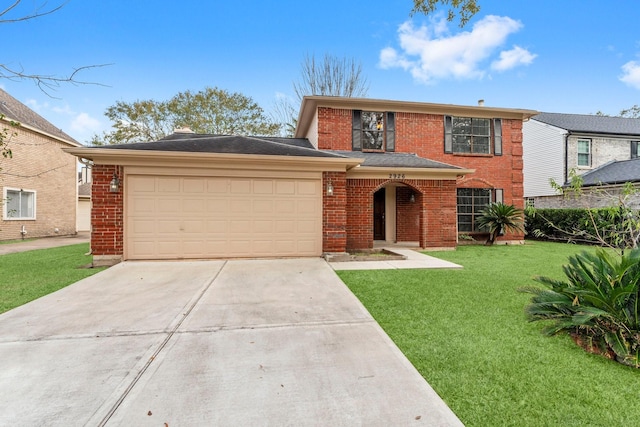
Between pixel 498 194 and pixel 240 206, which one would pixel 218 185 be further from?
pixel 498 194

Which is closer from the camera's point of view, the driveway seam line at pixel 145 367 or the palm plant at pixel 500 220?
the driveway seam line at pixel 145 367

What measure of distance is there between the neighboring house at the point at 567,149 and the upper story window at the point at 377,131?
→ 34.4 ft

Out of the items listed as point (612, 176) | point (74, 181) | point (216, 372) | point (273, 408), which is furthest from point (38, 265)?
point (612, 176)

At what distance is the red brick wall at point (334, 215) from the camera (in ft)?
26.0

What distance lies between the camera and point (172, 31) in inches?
495

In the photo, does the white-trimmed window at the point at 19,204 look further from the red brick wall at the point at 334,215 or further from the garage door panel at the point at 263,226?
Answer: the red brick wall at the point at 334,215

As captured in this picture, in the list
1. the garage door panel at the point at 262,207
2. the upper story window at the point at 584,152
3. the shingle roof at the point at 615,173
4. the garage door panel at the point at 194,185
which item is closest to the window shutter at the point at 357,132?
the garage door panel at the point at 262,207

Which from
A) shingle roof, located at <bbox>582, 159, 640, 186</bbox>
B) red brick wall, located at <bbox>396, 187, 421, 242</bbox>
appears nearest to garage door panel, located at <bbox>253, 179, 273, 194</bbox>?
red brick wall, located at <bbox>396, 187, 421, 242</bbox>

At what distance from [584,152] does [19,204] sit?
2916cm

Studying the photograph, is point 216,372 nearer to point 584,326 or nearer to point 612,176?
point 584,326

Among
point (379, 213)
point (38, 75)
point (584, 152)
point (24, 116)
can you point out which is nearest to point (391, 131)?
point (379, 213)

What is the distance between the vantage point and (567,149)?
15.5m

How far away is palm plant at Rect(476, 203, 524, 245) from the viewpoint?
1085 cm

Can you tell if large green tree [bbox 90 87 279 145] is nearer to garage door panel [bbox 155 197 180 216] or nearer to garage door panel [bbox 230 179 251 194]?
garage door panel [bbox 230 179 251 194]
